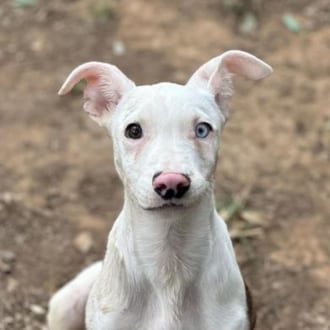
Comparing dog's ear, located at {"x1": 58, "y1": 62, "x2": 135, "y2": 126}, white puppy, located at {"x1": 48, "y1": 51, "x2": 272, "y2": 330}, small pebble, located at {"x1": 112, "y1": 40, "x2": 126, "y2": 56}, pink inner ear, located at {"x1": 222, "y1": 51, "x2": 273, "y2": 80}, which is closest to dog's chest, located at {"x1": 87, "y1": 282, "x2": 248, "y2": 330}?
white puppy, located at {"x1": 48, "y1": 51, "x2": 272, "y2": 330}

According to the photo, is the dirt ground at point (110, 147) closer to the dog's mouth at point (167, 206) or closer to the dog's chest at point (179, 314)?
the dog's chest at point (179, 314)

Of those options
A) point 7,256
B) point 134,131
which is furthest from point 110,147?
point 134,131

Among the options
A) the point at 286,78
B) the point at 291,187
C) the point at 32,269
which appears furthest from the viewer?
the point at 286,78

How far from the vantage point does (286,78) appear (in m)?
6.23

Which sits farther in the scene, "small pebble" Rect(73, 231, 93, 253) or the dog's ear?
"small pebble" Rect(73, 231, 93, 253)

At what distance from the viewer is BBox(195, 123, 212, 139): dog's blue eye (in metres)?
2.91

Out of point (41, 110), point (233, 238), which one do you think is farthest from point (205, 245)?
point (41, 110)

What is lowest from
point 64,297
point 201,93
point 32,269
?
point 32,269

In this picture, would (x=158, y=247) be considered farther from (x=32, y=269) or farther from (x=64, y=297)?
(x=32, y=269)

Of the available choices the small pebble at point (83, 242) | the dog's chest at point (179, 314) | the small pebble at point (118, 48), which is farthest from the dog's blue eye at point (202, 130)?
the small pebble at point (118, 48)

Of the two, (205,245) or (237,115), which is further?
(237,115)

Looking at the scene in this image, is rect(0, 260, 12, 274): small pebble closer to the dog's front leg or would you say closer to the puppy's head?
the dog's front leg

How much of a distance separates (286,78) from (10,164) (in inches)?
78.3

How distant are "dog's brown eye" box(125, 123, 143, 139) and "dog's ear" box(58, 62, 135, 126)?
251 millimetres
